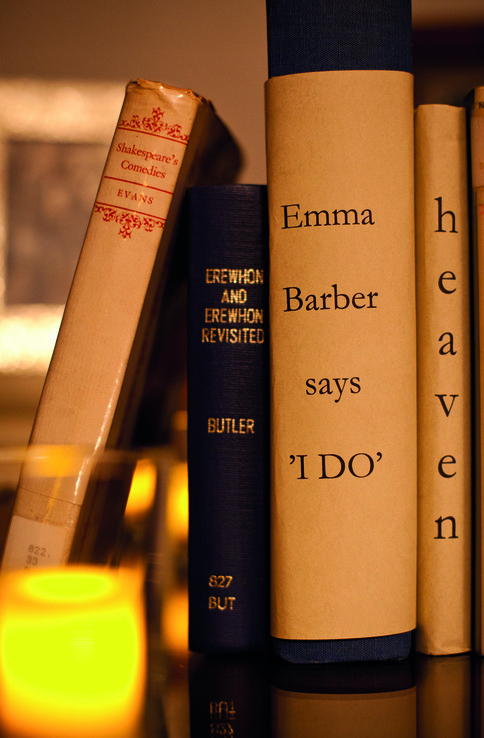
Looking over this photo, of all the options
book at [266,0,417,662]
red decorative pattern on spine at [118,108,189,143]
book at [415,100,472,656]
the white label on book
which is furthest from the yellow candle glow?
red decorative pattern on spine at [118,108,189,143]

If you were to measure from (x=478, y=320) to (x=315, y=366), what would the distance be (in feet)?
0.42

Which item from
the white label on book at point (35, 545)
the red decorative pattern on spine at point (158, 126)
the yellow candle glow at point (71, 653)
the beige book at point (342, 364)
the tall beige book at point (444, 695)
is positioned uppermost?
the red decorative pattern on spine at point (158, 126)

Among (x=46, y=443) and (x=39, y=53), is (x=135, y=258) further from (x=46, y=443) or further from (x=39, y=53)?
(x=39, y=53)

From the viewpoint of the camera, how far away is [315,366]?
42 cm

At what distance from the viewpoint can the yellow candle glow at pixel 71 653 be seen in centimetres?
37

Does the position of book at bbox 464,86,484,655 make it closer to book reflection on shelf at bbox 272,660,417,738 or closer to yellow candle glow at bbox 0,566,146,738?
book reflection on shelf at bbox 272,660,417,738

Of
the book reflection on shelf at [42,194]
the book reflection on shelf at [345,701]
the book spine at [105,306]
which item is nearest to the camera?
the book reflection on shelf at [345,701]

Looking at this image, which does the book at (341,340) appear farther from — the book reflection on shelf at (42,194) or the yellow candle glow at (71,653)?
the book reflection on shelf at (42,194)

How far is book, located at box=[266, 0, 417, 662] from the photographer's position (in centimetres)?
42

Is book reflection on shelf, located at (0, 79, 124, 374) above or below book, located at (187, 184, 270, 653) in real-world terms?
above

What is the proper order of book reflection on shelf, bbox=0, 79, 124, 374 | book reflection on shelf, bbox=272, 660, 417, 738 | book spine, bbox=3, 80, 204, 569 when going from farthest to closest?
book reflection on shelf, bbox=0, 79, 124, 374
book spine, bbox=3, 80, 204, 569
book reflection on shelf, bbox=272, 660, 417, 738

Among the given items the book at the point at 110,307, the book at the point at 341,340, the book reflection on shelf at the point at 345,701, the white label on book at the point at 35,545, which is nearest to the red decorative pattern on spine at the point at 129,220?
the book at the point at 110,307

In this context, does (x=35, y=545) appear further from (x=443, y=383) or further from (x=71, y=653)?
(x=443, y=383)

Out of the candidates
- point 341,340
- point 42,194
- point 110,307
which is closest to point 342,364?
point 341,340
